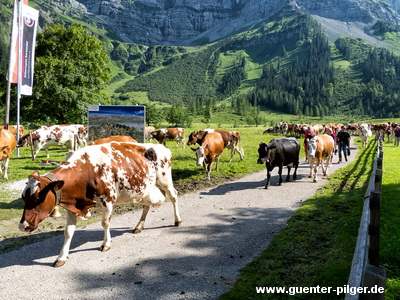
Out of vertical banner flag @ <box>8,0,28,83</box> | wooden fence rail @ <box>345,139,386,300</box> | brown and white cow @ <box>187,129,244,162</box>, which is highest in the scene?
vertical banner flag @ <box>8,0,28,83</box>

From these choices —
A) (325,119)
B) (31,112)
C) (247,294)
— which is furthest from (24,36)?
(325,119)

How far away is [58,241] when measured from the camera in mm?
7609

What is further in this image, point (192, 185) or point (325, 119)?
point (325, 119)

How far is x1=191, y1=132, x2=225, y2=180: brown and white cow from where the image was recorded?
50.3 ft

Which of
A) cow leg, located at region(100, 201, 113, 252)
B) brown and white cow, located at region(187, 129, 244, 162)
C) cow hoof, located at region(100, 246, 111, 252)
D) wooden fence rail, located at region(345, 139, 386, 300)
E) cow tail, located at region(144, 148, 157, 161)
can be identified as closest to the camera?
wooden fence rail, located at region(345, 139, 386, 300)

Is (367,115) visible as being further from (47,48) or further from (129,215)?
(129,215)

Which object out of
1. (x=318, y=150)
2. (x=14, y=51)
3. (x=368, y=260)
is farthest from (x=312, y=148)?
(x=14, y=51)

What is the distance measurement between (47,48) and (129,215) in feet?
112

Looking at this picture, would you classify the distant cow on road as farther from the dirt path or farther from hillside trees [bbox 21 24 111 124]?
hillside trees [bbox 21 24 111 124]

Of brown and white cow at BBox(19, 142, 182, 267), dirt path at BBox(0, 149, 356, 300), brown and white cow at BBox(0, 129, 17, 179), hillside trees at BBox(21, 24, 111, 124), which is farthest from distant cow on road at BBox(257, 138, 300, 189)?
hillside trees at BBox(21, 24, 111, 124)

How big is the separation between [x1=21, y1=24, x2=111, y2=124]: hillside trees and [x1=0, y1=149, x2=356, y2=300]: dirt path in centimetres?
2816

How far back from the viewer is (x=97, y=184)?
6.53m

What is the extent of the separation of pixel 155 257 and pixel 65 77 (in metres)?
33.1

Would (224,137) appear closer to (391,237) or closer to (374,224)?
(391,237)
